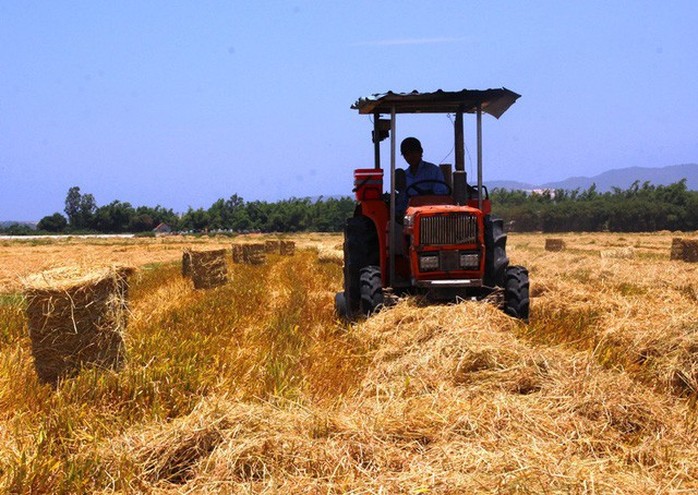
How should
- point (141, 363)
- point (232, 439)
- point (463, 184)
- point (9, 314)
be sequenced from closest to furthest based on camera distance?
point (232, 439), point (141, 363), point (9, 314), point (463, 184)

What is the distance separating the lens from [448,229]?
7.53 m

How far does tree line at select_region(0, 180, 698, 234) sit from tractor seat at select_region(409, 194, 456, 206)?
176 feet

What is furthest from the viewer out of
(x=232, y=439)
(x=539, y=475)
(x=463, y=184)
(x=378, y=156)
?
(x=378, y=156)

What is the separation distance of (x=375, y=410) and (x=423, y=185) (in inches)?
168

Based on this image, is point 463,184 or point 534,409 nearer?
point 534,409

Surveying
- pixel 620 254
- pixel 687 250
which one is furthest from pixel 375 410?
pixel 620 254

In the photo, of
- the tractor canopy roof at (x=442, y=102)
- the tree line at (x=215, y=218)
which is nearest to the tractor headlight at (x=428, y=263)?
the tractor canopy roof at (x=442, y=102)

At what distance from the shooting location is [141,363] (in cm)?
554

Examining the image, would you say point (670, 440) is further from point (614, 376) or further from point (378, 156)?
point (378, 156)

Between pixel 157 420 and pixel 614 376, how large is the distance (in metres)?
2.97

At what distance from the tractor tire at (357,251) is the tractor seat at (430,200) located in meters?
0.61

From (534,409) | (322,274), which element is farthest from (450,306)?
(322,274)

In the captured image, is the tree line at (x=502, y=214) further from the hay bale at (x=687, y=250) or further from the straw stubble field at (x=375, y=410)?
the straw stubble field at (x=375, y=410)

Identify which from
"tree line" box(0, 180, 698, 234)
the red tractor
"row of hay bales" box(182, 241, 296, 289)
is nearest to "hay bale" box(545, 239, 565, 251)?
"row of hay bales" box(182, 241, 296, 289)
